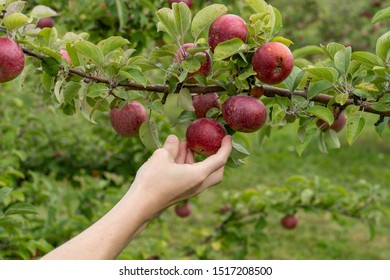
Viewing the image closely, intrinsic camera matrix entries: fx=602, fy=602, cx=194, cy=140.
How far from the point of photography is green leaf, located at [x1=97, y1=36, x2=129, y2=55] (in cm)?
130

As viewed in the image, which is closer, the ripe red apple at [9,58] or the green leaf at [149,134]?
the ripe red apple at [9,58]

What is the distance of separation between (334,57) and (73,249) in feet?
2.23

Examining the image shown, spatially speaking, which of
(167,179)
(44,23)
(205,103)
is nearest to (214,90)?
(205,103)

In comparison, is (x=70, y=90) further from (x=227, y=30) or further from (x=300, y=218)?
Result: (x=300, y=218)

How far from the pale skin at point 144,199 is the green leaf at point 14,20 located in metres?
0.37

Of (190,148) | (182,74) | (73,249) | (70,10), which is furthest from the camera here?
(70,10)

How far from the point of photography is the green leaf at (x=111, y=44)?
1297 mm

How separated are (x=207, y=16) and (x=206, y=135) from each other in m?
0.26

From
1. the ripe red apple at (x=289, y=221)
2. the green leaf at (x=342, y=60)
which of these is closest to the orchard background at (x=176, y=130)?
the green leaf at (x=342, y=60)

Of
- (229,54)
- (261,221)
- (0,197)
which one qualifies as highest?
(229,54)

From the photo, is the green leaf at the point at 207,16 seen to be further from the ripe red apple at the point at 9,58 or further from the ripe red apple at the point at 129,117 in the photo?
the ripe red apple at the point at 9,58

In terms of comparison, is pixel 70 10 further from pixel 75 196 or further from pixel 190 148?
pixel 190 148
